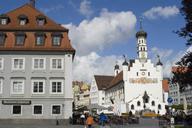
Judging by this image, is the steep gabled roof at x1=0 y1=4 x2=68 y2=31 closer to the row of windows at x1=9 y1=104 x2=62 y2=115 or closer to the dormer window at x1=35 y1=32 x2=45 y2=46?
the dormer window at x1=35 y1=32 x2=45 y2=46

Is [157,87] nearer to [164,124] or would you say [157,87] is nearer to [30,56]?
[30,56]

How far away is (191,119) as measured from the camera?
126ft

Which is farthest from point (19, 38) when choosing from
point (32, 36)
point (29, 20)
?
point (29, 20)

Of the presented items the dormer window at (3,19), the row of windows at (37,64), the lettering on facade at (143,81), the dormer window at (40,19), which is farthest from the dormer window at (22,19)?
the lettering on facade at (143,81)

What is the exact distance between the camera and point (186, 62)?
97.2 feet

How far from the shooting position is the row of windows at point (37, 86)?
164 feet

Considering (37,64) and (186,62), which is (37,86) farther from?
(186,62)

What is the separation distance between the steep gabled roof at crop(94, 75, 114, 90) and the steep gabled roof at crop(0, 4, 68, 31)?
90.4 meters

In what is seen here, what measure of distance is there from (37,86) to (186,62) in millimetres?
25213

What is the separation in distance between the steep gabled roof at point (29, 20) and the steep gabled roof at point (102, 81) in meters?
90.4

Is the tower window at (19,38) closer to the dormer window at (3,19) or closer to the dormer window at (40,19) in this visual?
the dormer window at (3,19)

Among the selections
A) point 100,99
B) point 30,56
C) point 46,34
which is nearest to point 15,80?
point 30,56

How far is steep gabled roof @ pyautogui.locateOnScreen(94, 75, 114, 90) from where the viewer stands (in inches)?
5802

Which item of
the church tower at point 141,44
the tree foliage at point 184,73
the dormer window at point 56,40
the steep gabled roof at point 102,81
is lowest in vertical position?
the tree foliage at point 184,73
